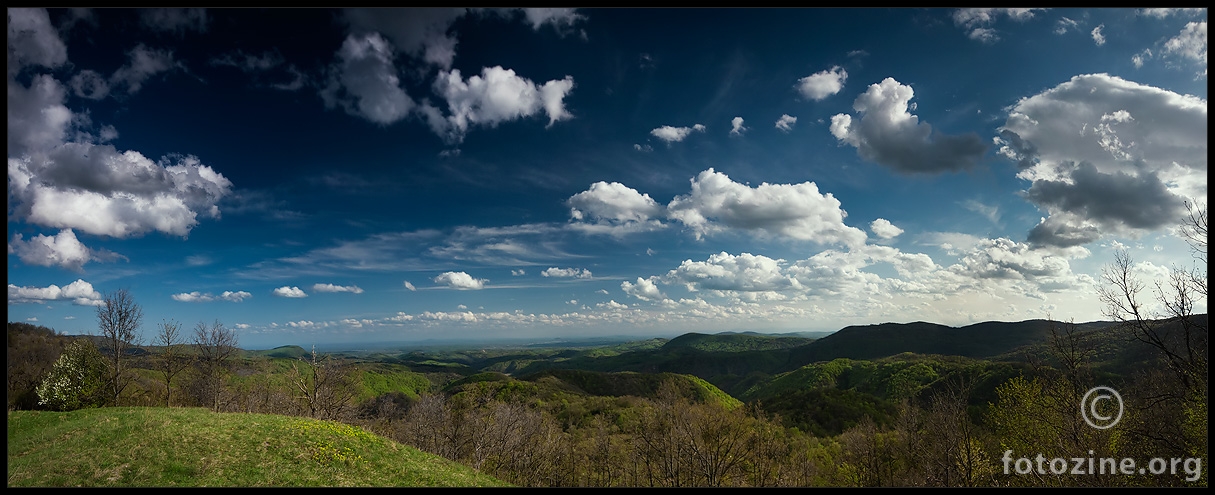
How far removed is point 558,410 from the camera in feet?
476

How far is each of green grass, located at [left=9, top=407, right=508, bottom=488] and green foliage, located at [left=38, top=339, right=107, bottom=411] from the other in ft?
32.6

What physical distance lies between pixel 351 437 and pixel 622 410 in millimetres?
117774

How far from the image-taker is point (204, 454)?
19750 mm

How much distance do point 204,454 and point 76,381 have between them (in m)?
29.1

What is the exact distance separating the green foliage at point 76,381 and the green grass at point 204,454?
992cm

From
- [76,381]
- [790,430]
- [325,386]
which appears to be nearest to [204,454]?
[76,381]

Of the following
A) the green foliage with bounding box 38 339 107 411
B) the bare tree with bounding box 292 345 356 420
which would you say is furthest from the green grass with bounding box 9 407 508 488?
the bare tree with bounding box 292 345 356 420

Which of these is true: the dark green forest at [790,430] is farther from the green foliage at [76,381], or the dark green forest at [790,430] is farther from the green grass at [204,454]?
the green grass at [204,454]

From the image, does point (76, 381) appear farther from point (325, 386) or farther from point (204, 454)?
point (204, 454)

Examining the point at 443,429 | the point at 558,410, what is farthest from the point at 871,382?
the point at 443,429

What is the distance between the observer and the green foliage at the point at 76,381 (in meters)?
A: 33.9

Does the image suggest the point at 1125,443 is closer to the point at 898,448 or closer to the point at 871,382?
the point at 898,448

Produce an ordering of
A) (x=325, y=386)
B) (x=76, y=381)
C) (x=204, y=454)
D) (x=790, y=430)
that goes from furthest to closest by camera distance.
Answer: (x=790, y=430), (x=325, y=386), (x=76, y=381), (x=204, y=454)
